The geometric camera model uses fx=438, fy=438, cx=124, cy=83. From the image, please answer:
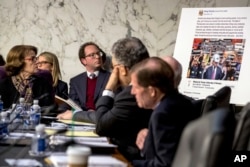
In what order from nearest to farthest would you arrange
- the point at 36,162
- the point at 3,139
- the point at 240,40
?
the point at 36,162
the point at 3,139
the point at 240,40

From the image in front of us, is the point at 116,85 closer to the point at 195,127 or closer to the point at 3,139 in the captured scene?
the point at 3,139

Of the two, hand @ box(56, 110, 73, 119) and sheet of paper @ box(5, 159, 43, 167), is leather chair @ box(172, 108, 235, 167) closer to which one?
sheet of paper @ box(5, 159, 43, 167)

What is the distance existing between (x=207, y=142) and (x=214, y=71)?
3.15 metres

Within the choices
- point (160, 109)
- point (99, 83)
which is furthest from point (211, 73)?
point (160, 109)

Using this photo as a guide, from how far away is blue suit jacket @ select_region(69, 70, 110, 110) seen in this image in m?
4.74

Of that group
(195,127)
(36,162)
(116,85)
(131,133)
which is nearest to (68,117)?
(116,85)

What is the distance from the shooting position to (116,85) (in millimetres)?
2855

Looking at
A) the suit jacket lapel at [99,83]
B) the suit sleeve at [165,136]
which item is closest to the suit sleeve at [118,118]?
the suit sleeve at [165,136]

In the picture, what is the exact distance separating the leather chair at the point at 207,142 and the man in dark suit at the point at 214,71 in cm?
292

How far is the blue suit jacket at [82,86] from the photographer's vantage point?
187 inches

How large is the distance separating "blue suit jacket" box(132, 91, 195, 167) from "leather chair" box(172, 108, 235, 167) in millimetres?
532

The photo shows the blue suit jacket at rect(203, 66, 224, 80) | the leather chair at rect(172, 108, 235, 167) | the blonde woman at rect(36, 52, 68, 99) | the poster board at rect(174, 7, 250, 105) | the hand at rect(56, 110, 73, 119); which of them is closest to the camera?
the leather chair at rect(172, 108, 235, 167)

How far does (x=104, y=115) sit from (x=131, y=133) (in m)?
0.19

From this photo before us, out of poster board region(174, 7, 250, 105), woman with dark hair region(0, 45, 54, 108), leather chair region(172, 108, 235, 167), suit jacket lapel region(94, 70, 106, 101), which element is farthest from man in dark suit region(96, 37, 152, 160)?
suit jacket lapel region(94, 70, 106, 101)
